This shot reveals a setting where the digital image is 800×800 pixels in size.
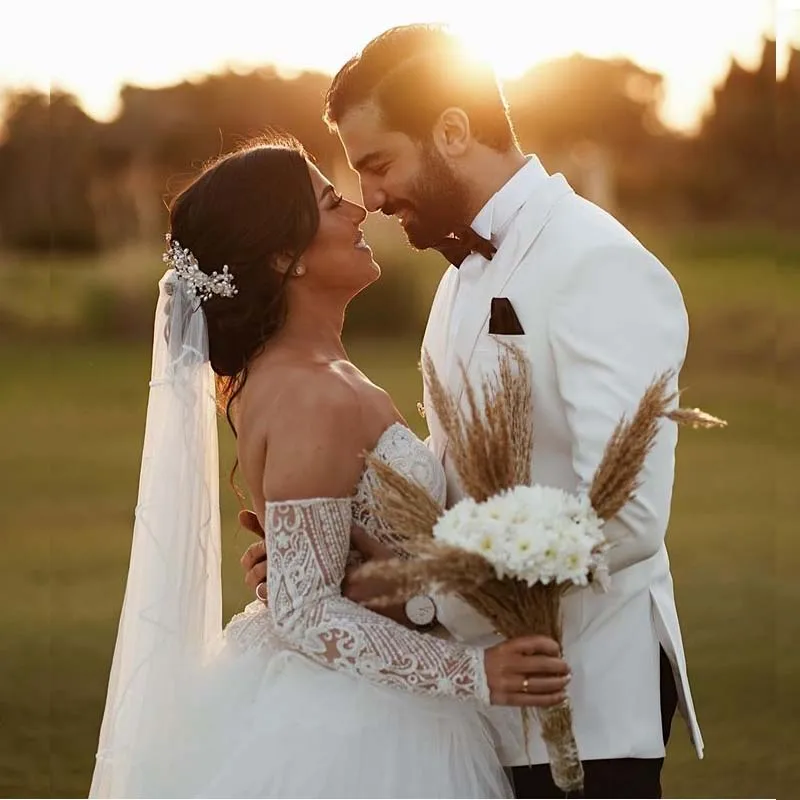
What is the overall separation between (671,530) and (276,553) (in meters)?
Result: 13.4

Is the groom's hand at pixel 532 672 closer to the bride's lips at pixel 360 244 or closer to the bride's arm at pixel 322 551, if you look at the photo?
the bride's arm at pixel 322 551

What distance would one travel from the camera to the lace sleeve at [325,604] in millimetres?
2627

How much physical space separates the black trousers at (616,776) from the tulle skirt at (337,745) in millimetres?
77

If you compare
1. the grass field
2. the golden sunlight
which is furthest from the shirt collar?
the golden sunlight

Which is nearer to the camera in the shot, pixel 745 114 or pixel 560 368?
pixel 560 368

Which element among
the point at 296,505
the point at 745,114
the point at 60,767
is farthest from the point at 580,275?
the point at 745,114

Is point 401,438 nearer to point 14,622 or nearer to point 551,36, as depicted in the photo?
point 14,622

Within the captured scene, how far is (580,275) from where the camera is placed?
8.48 feet

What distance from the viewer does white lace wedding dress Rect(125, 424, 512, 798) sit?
2.67 metres

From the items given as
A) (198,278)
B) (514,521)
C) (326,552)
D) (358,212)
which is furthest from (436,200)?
(514,521)

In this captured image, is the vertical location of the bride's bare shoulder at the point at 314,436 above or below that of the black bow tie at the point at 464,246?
below

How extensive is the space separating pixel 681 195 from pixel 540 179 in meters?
21.9

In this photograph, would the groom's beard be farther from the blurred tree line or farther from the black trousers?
the blurred tree line

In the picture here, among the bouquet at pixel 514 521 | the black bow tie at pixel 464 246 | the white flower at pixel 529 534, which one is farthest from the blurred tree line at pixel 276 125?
the white flower at pixel 529 534
